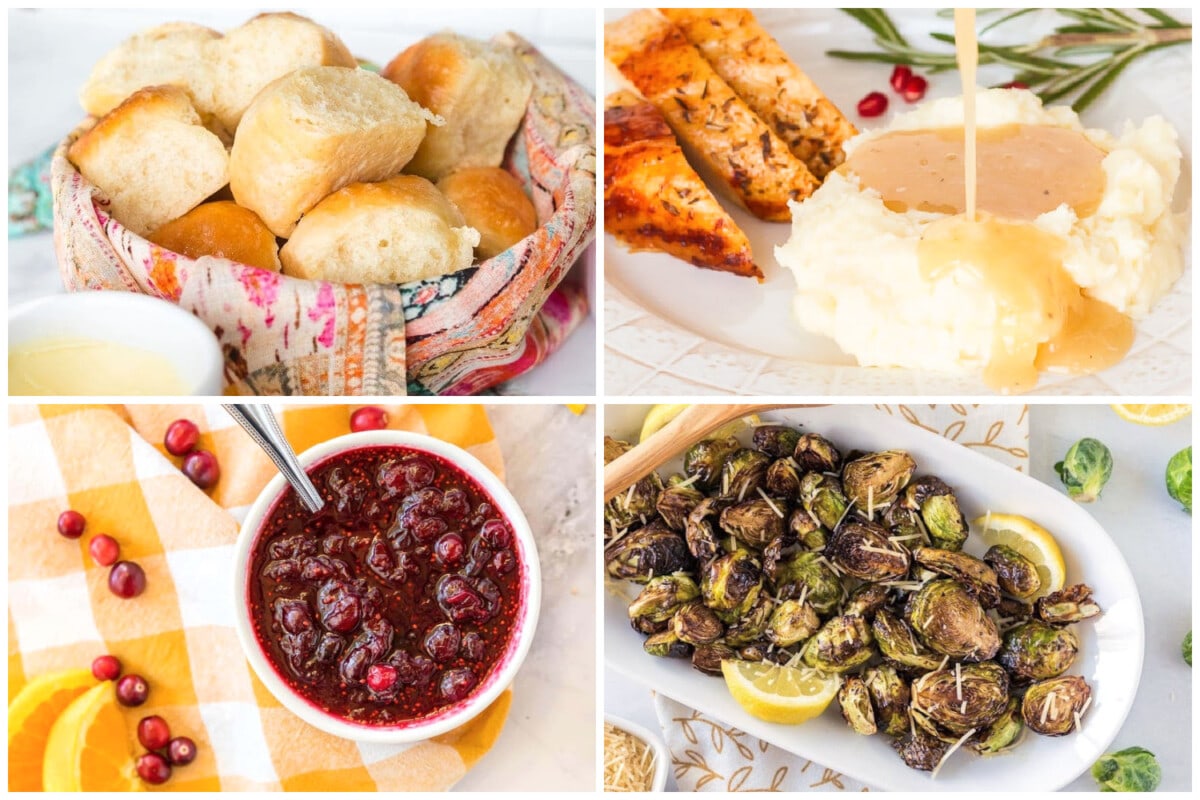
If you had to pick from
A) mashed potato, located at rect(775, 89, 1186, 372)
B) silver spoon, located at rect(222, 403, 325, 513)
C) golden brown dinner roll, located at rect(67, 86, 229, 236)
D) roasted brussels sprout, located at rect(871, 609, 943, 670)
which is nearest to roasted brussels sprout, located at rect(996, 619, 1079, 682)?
roasted brussels sprout, located at rect(871, 609, 943, 670)

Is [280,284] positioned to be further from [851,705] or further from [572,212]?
[851,705]

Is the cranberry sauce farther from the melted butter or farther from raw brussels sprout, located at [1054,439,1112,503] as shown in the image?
raw brussels sprout, located at [1054,439,1112,503]

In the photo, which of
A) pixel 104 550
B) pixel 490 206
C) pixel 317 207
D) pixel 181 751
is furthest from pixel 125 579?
pixel 490 206

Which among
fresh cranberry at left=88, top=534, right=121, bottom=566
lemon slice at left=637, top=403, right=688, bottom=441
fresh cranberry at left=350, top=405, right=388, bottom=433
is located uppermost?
lemon slice at left=637, top=403, right=688, bottom=441

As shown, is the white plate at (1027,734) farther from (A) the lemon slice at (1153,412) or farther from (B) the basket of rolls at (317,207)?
(B) the basket of rolls at (317,207)

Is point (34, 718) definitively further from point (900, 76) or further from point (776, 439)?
point (900, 76)

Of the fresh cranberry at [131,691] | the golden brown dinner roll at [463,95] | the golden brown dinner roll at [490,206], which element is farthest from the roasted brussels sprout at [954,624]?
the fresh cranberry at [131,691]
